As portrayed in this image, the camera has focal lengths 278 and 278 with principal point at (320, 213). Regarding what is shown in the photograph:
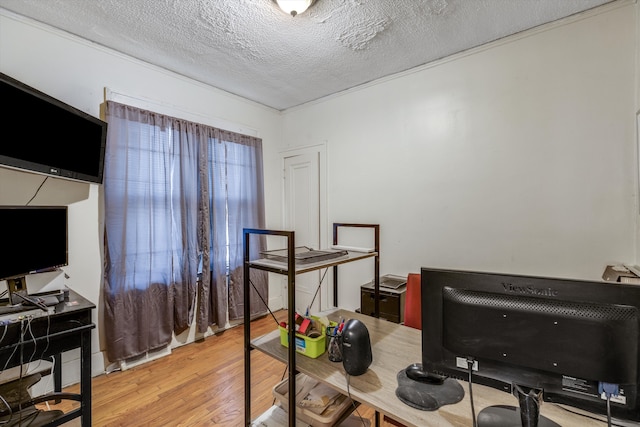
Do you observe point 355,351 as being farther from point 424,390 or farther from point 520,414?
point 520,414

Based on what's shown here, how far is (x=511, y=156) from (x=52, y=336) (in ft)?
10.6

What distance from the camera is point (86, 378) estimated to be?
1572mm

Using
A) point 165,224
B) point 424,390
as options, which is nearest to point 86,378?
point 165,224

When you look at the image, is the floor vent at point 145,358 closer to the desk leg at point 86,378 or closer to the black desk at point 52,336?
the black desk at point 52,336

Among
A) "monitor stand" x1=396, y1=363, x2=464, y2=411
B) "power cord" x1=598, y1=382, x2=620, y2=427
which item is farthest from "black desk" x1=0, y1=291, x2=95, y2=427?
"power cord" x1=598, y1=382, x2=620, y2=427

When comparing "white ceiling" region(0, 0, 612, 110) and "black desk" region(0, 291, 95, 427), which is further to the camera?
"white ceiling" region(0, 0, 612, 110)

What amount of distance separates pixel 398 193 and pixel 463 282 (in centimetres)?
205

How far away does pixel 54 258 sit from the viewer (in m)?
1.78

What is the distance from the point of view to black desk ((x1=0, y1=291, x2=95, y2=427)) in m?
1.36

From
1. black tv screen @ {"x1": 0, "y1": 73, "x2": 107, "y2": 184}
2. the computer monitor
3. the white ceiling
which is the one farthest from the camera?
the white ceiling

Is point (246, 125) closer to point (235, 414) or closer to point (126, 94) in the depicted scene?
point (126, 94)

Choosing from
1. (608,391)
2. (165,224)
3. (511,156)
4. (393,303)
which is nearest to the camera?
(608,391)

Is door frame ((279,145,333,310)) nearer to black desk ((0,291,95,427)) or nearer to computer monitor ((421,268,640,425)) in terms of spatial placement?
black desk ((0,291,95,427))

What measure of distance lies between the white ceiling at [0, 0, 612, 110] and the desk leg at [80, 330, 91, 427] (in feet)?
7.04
